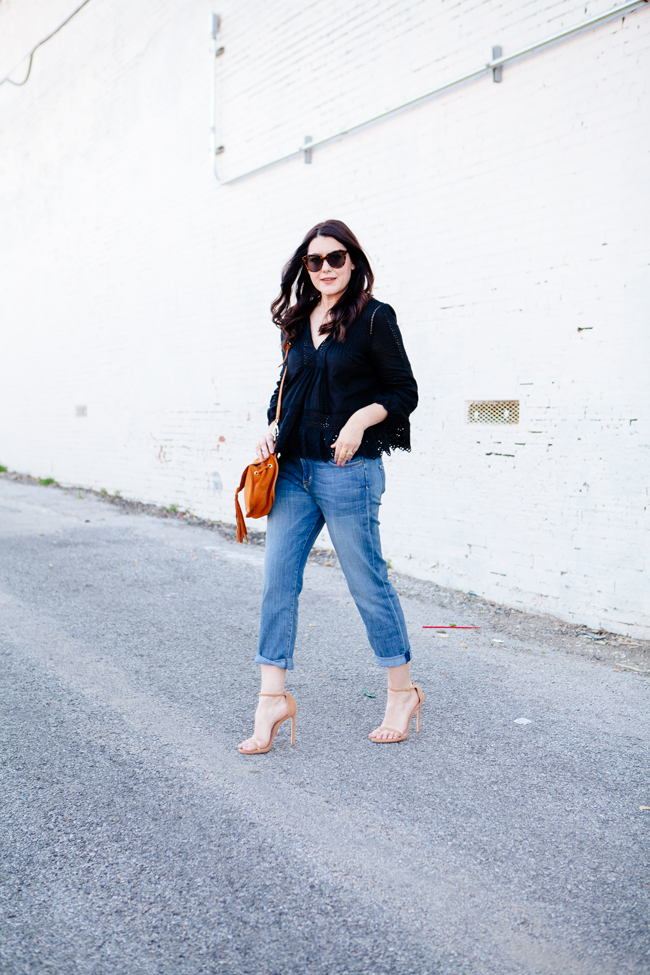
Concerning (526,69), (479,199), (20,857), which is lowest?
(20,857)

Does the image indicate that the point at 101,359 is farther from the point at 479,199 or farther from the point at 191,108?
the point at 479,199

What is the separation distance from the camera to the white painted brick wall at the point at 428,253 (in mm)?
5094

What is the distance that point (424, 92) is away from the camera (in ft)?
20.7

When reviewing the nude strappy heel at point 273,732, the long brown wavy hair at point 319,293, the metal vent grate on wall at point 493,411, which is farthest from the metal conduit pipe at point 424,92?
the nude strappy heel at point 273,732

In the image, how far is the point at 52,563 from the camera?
666 cm

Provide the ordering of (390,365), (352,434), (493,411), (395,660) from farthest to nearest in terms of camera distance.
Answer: (493,411), (395,660), (390,365), (352,434)

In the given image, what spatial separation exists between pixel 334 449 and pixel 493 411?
10.4 feet

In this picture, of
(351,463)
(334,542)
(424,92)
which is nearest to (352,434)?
(351,463)

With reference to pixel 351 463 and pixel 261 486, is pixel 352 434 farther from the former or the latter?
pixel 261 486

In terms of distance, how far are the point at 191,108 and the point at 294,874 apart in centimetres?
935

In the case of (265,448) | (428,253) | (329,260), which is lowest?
(265,448)

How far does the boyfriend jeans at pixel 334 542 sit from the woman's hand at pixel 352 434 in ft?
0.35

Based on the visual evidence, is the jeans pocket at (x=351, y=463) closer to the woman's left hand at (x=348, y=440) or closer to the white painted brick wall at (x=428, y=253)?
the woman's left hand at (x=348, y=440)

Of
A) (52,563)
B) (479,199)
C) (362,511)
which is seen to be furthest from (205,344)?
(362,511)
